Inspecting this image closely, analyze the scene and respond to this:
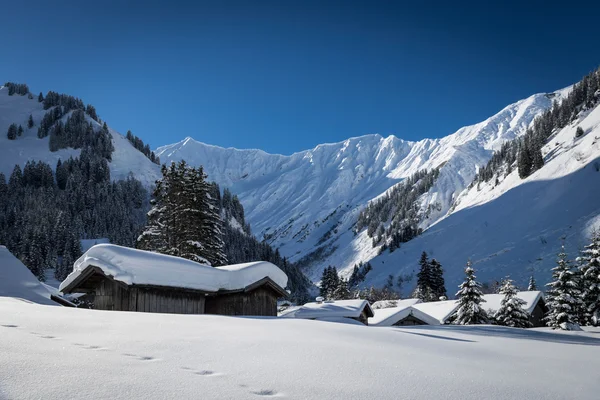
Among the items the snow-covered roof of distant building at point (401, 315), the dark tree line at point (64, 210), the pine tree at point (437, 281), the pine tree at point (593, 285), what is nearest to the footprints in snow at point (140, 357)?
the snow-covered roof of distant building at point (401, 315)

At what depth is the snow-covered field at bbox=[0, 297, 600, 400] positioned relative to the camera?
12.2 feet

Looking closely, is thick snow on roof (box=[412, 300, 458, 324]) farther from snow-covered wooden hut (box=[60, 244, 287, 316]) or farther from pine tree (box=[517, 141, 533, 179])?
pine tree (box=[517, 141, 533, 179])

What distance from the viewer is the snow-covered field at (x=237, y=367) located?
3711mm

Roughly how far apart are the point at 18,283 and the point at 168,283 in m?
15.4

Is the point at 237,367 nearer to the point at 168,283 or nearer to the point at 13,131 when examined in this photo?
the point at 168,283

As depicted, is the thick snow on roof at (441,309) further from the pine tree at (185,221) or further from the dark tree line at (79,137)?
the dark tree line at (79,137)

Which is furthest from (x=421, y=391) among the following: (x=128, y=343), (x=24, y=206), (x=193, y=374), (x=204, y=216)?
(x=24, y=206)

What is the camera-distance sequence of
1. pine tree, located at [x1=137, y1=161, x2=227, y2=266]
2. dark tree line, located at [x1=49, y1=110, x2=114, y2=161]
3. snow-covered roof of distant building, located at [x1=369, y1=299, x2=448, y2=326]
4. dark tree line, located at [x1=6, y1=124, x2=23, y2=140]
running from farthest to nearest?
dark tree line, located at [x1=6, y1=124, x2=23, y2=140] → dark tree line, located at [x1=49, y1=110, x2=114, y2=161] → snow-covered roof of distant building, located at [x1=369, y1=299, x2=448, y2=326] → pine tree, located at [x1=137, y1=161, x2=227, y2=266]

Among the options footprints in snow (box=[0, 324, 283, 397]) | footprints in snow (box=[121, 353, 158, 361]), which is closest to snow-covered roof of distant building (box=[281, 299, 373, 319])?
footprints in snow (box=[0, 324, 283, 397])

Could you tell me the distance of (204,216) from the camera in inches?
1220

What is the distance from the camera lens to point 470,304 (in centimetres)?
3831

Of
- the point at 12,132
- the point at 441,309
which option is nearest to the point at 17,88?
the point at 12,132

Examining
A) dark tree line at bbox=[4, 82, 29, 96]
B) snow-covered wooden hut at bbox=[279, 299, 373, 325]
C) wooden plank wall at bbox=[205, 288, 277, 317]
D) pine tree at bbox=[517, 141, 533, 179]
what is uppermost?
dark tree line at bbox=[4, 82, 29, 96]

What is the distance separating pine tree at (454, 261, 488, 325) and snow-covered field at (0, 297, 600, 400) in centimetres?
3247
